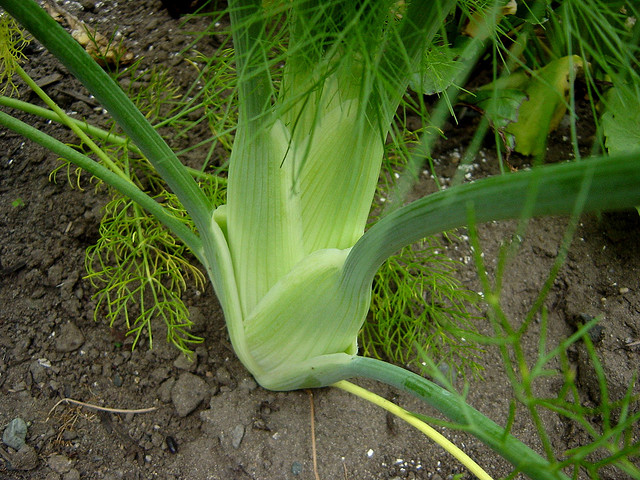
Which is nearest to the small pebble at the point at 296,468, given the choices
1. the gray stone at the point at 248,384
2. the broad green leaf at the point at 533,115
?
the gray stone at the point at 248,384

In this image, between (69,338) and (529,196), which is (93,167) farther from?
(529,196)

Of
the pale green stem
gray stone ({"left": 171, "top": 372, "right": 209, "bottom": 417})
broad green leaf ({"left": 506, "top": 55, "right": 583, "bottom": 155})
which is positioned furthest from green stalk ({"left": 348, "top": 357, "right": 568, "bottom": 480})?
broad green leaf ({"left": 506, "top": 55, "right": 583, "bottom": 155})

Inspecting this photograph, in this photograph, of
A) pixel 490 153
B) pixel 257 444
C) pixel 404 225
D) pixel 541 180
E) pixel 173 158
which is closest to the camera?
pixel 541 180

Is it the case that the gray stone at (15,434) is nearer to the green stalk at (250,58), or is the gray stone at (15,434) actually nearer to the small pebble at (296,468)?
the small pebble at (296,468)

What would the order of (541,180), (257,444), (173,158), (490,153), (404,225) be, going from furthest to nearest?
(490,153)
(257,444)
(173,158)
(404,225)
(541,180)

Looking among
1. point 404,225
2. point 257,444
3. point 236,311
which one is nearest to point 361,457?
point 257,444

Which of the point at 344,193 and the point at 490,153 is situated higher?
the point at 344,193

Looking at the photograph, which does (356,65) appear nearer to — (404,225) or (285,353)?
(404,225)

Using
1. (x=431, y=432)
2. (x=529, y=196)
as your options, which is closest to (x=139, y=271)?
(x=431, y=432)
